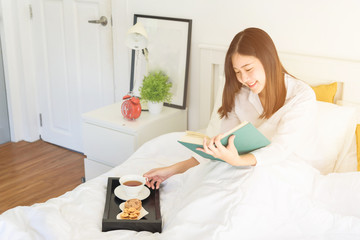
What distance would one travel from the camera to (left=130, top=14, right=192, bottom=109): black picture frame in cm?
258

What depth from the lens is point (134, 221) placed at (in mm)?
1522

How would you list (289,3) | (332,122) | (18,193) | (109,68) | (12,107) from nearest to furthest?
(332,122), (289,3), (18,193), (109,68), (12,107)

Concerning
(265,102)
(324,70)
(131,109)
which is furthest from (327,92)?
(131,109)

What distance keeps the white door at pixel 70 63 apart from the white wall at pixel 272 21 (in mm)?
274

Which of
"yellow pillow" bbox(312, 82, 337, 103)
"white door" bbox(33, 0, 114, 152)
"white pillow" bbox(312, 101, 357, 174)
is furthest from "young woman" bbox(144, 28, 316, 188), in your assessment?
"white door" bbox(33, 0, 114, 152)

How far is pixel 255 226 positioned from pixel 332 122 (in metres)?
0.72

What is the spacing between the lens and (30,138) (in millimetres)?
3539

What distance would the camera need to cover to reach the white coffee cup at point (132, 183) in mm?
1694

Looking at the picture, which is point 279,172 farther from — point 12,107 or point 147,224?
point 12,107

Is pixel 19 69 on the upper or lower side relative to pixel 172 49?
lower

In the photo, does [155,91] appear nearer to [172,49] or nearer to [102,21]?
[172,49]

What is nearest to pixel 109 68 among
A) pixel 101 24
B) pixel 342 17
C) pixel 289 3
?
pixel 101 24

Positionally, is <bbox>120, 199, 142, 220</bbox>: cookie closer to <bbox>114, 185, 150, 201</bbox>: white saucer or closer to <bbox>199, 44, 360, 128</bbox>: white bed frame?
<bbox>114, 185, 150, 201</bbox>: white saucer

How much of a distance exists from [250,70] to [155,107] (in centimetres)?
102
